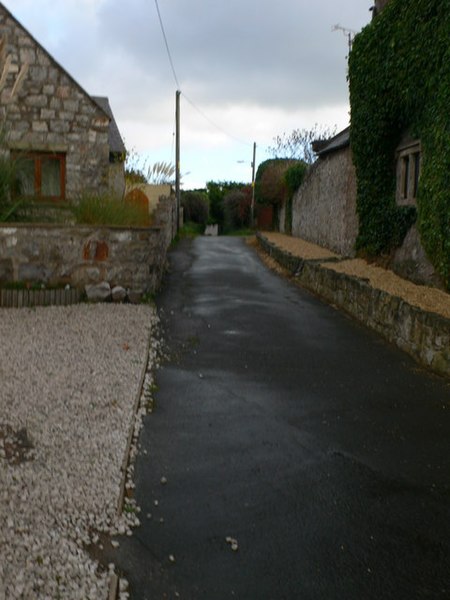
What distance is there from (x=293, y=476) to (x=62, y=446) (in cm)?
158

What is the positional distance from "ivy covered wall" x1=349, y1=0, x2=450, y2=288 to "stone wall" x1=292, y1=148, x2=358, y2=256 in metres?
1.30

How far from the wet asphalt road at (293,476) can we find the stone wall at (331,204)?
26.9ft

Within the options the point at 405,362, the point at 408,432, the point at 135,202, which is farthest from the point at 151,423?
the point at 135,202

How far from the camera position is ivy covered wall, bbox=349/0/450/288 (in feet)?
31.8

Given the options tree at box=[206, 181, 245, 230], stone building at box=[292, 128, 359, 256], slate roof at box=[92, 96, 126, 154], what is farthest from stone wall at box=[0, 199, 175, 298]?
tree at box=[206, 181, 245, 230]

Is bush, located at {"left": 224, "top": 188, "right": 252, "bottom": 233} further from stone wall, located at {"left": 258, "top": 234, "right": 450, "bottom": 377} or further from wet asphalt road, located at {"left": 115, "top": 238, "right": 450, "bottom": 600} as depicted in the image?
wet asphalt road, located at {"left": 115, "top": 238, "right": 450, "bottom": 600}

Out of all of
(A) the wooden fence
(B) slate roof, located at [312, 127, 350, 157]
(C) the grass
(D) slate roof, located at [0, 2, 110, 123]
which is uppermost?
(D) slate roof, located at [0, 2, 110, 123]

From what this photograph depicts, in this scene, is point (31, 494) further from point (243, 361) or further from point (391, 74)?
point (391, 74)

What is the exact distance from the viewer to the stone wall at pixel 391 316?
6.83m

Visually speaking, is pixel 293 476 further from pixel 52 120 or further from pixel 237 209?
pixel 237 209

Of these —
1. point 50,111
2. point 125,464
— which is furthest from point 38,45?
point 125,464

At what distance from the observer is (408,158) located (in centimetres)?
1257

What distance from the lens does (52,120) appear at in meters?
15.5

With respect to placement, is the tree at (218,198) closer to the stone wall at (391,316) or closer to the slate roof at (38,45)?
the slate roof at (38,45)
